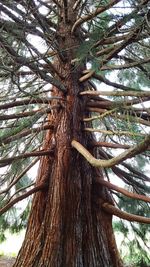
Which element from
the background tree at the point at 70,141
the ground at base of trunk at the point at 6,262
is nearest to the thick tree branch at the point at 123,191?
the background tree at the point at 70,141

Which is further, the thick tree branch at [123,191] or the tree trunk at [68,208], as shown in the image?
the tree trunk at [68,208]

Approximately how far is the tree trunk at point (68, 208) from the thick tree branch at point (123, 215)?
0.38 feet

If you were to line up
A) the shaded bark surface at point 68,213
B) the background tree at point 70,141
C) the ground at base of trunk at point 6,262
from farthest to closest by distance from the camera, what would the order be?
the ground at base of trunk at point 6,262, the shaded bark surface at point 68,213, the background tree at point 70,141

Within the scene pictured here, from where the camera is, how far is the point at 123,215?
8.93 feet

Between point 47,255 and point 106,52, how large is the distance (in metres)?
1.87

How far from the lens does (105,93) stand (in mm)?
2738

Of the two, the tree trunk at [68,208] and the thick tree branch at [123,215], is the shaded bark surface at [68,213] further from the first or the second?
the thick tree branch at [123,215]

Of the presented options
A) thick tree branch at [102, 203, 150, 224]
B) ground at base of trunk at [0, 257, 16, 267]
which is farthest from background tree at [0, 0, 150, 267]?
ground at base of trunk at [0, 257, 16, 267]

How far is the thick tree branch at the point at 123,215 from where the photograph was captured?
247 centimetres

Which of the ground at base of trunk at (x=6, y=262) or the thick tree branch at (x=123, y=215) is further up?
the ground at base of trunk at (x=6, y=262)

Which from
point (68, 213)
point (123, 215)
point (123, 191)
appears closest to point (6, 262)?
point (68, 213)

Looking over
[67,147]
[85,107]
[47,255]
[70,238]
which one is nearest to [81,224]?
[70,238]

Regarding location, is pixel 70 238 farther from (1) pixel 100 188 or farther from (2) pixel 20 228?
(2) pixel 20 228

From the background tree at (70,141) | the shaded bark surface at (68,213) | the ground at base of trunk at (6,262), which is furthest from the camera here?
the ground at base of trunk at (6,262)
